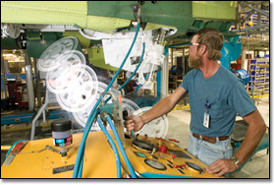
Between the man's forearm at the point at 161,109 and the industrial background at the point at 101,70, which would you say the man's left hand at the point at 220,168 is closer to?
the industrial background at the point at 101,70

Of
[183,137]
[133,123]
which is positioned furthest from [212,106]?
[183,137]

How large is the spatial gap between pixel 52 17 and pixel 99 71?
0.88m

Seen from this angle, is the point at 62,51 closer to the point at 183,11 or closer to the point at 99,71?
the point at 99,71

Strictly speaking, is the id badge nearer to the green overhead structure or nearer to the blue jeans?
the blue jeans

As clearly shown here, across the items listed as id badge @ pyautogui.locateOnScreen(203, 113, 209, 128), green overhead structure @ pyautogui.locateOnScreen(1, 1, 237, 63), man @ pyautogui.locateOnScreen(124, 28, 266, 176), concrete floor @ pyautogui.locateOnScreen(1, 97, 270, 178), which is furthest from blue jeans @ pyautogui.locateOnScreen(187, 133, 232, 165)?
green overhead structure @ pyautogui.locateOnScreen(1, 1, 237, 63)

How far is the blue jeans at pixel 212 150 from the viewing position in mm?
1356

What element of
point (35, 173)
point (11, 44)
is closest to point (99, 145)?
point (35, 173)

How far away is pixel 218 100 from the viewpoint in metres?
1.31

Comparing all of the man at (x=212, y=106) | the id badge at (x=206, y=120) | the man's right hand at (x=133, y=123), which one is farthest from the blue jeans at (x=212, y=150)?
the man's right hand at (x=133, y=123)

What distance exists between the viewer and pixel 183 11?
2441 millimetres

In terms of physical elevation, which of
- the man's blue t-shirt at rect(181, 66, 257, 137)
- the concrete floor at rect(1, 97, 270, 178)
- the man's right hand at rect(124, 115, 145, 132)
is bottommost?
the concrete floor at rect(1, 97, 270, 178)

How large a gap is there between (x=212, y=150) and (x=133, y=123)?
0.69 meters

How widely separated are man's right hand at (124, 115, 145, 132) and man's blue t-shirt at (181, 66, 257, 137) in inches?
19.1

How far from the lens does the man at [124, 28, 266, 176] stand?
46.0 inches
